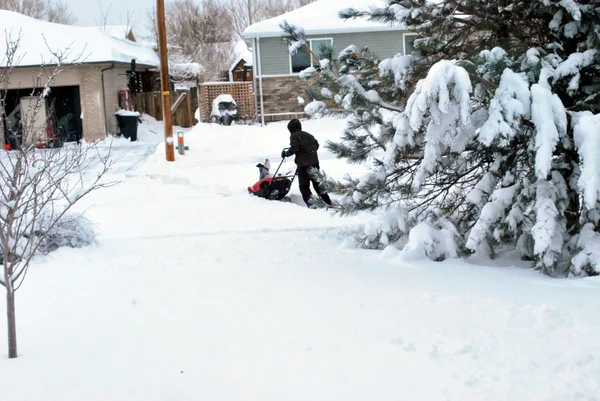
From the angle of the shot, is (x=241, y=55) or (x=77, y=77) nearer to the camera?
(x=77, y=77)

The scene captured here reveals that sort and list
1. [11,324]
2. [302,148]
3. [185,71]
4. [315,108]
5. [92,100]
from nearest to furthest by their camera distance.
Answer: [11,324], [315,108], [302,148], [92,100], [185,71]

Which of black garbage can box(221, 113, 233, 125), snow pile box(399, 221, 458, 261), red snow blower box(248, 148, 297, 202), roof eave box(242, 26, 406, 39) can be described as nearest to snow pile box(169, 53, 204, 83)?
black garbage can box(221, 113, 233, 125)

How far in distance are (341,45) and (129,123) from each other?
331 inches

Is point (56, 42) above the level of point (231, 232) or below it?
above

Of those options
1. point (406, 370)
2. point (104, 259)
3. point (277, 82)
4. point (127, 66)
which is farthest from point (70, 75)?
point (406, 370)

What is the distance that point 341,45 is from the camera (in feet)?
91.5

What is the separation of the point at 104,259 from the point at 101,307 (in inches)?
81.4

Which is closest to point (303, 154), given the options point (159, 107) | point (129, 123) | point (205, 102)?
point (129, 123)

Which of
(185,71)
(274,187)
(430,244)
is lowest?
(430,244)

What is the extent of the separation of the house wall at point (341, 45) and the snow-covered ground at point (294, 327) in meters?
20.2

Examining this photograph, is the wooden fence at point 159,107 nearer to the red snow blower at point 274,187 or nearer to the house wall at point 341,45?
the house wall at point 341,45

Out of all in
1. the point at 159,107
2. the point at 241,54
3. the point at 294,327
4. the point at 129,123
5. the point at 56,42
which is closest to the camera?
the point at 294,327

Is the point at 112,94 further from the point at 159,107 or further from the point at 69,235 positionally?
the point at 69,235

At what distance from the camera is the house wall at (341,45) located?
2772cm
